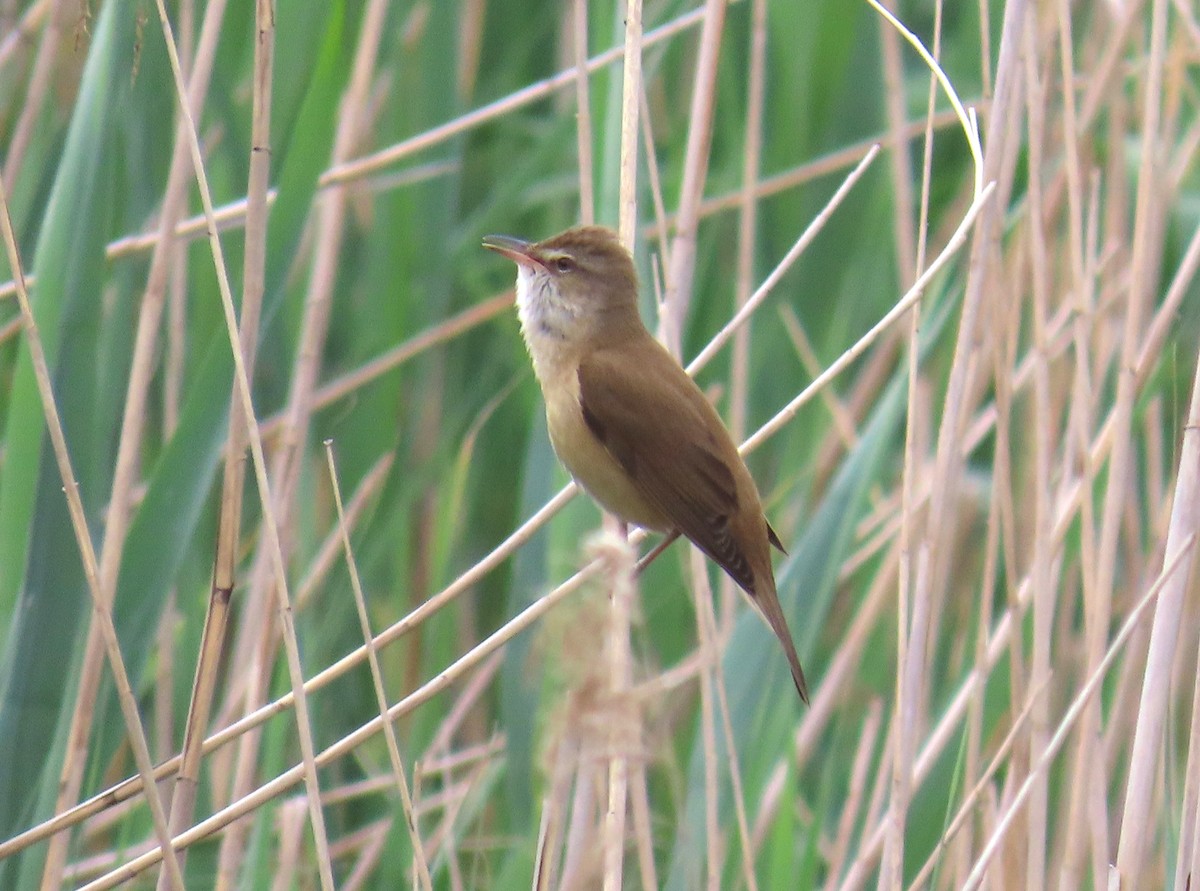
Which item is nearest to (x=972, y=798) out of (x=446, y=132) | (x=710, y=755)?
(x=710, y=755)

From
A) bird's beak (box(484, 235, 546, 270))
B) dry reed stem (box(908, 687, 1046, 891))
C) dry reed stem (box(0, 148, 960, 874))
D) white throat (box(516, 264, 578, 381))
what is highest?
bird's beak (box(484, 235, 546, 270))

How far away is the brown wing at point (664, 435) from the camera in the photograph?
265 cm

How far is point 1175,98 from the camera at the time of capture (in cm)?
296

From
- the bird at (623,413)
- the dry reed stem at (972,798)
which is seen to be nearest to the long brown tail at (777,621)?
the bird at (623,413)

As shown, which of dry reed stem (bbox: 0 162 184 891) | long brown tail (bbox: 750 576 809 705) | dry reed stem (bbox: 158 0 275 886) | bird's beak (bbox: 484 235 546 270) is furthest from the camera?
bird's beak (bbox: 484 235 546 270)

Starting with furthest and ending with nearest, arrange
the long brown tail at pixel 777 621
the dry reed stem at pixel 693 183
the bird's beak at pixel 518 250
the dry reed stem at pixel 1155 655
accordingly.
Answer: the bird's beak at pixel 518 250 < the dry reed stem at pixel 693 183 < the long brown tail at pixel 777 621 < the dry reed stem at pixel 1155 655

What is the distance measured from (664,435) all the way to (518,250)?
0.45 meters

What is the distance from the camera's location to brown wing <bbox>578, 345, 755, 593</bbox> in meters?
2.65

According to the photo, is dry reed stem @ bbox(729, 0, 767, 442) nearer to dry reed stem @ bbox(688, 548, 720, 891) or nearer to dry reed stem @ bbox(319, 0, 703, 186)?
dry reed stem @ bbox(319, 0, 703, 186)

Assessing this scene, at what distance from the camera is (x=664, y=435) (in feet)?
8.91

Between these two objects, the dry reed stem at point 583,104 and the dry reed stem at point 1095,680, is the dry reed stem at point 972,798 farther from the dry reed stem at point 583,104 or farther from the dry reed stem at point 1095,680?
the dry reed stem at point 583,104

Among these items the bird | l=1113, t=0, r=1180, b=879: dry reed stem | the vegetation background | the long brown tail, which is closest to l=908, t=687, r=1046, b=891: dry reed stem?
the vegetation background

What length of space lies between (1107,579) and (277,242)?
135 centimetres

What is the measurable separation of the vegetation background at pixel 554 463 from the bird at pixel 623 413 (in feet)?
0.29
